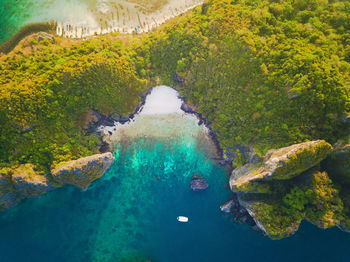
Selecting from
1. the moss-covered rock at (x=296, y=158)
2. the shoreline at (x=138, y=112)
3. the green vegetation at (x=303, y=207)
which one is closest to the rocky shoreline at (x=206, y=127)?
the shoreline at (x=138, y=112)

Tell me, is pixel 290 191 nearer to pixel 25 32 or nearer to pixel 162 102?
pixel 162 102

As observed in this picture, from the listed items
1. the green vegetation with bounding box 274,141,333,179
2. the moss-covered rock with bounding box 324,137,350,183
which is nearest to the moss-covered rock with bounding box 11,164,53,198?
the green vegetation with bounding box 274,141,333,179

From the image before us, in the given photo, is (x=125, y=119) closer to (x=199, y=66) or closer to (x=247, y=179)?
(x=199, y=66)

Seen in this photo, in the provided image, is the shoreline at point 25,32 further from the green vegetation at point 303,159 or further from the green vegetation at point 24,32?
the green vegetation at point 303,159

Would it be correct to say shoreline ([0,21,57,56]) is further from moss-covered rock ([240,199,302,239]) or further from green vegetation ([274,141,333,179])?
moss-covered rock ([240,199,302,239])

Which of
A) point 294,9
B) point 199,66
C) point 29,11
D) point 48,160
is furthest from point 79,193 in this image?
point 294,9
